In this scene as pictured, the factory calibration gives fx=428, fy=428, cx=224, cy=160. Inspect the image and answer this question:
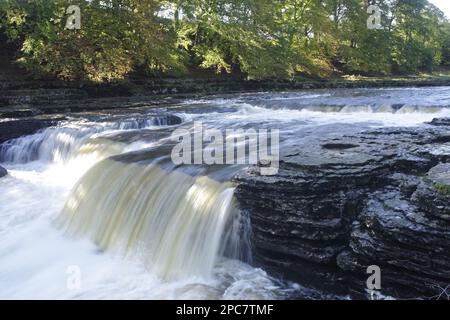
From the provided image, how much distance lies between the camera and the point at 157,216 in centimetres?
665

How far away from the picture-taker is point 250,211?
5.68m

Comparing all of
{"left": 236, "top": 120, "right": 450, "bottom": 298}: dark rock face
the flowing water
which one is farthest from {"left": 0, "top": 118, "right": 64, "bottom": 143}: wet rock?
{"left": 236, "top": 120, "right": 450, "bottom": 298}: dark rock face

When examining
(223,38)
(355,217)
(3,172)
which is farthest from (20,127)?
(223,38)

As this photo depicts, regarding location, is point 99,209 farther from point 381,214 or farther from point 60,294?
point 381,214

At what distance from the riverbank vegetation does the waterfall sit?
35.2 ft

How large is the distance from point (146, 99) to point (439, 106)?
11136 mm

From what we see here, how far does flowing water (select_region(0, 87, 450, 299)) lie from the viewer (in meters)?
5.63

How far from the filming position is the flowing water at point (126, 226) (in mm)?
5633

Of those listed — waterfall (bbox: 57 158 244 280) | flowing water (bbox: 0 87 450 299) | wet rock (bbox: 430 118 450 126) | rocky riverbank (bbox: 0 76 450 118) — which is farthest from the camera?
rocky riverbank (bbox: 0 76 450 118)

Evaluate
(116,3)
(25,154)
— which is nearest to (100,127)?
(25,154)

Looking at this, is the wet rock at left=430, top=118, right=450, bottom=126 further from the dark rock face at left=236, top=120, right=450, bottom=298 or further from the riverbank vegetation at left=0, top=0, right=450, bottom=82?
the riverbank vegetation at left=0, top=0, right=450, bottom=82

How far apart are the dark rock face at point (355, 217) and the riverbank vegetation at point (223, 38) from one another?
13745mm

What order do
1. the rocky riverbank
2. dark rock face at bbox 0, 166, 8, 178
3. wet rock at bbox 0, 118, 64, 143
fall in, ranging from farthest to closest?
the rocky riverbank
wet rock at bbox 0, 118, 64, 143
dark rock face at bbox 0, 166, 8, 178

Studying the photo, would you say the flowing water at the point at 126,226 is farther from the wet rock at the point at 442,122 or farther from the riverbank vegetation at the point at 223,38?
the riverbank vegetation at the point at 223,38
